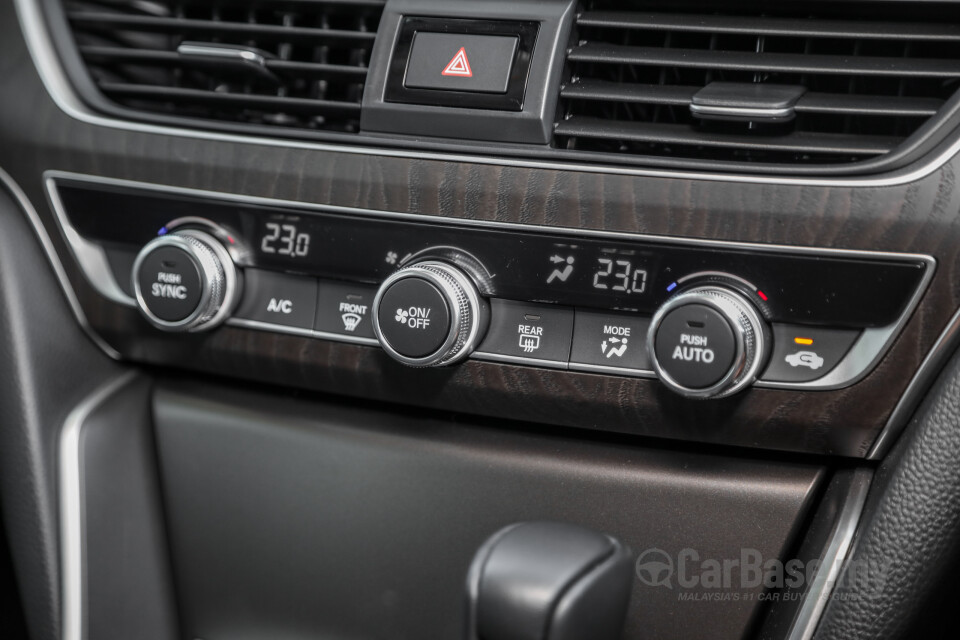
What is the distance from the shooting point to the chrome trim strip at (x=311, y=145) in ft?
2.40

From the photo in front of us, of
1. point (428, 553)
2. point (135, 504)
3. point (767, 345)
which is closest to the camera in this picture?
point (767, 345)

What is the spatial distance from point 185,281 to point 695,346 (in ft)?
1.60

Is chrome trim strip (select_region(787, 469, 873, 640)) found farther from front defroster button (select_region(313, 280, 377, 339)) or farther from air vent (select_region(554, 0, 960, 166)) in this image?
front defroster button (select_region(313, 280, 377, 339))

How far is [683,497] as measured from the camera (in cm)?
83

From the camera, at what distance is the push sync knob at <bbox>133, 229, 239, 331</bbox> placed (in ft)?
2.99

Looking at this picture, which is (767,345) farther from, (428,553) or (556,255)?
(428,553)

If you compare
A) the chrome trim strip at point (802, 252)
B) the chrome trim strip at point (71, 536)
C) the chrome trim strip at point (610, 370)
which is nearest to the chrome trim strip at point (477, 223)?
the chrome trim strip at point (802, 252)

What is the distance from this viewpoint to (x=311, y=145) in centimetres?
89

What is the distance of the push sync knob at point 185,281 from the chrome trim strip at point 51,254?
153mm

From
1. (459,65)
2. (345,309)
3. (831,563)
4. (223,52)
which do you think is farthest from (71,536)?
(831,563)

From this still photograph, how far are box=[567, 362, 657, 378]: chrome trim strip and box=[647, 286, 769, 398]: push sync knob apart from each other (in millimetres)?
51

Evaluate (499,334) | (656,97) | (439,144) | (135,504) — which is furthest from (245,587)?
(656,97)

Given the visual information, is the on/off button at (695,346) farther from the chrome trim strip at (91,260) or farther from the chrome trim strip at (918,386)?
the chrome trim strip at (91,260)

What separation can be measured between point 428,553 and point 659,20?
53cm
